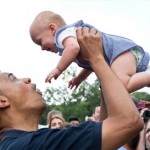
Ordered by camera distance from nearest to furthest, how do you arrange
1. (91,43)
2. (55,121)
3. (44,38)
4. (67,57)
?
(91,43), (67,57), (44,38), (55,121)

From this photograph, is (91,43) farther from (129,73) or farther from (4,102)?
(129,73)

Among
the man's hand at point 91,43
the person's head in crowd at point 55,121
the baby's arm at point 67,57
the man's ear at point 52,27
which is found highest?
the man's ear at point 52,27

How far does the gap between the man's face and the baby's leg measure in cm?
74

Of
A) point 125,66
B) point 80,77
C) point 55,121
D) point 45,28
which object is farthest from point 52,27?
point 55,121

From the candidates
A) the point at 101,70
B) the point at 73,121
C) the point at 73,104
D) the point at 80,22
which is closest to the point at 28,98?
the point at 101,70

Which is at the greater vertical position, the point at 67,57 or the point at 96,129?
the point at 67,57

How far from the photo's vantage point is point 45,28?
157 inches

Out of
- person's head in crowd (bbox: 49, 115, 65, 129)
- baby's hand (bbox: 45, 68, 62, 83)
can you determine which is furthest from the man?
person's head in crowd (bbox: 49, 115, 65, 129)

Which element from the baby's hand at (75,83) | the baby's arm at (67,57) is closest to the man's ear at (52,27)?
the baby's arm at (67,57)

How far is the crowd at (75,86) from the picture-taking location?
2480 mm

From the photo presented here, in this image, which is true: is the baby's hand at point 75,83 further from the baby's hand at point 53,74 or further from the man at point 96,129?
the man at point 96,129

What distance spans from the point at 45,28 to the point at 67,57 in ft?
1.86

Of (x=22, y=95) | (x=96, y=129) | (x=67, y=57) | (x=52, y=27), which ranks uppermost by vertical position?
(x=52, y=27)

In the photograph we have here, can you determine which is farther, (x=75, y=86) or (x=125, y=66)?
(x=75, y=86)
